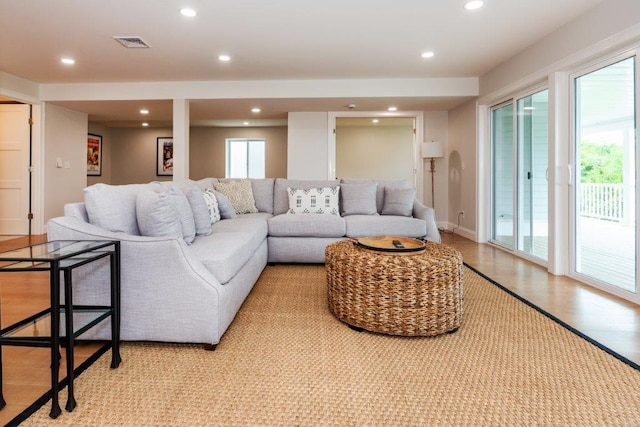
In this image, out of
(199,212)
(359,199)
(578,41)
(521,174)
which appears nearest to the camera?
(199,212)

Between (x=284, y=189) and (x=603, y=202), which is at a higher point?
(x=284, y=189)

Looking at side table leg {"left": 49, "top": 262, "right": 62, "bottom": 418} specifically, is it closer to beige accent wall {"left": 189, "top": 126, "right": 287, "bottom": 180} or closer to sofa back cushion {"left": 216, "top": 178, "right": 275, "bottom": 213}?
sofa back cushion {"left": 216, "top": 178, "right": 275, "bottom": 213}

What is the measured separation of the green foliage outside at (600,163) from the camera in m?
2.88

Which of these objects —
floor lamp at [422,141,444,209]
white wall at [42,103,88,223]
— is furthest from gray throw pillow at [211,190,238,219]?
white wall at [42,103,88,223]

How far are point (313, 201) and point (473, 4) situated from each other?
7.82 ft

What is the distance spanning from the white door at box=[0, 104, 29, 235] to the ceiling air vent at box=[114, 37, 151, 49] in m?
2.94

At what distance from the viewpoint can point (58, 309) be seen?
4.12ft

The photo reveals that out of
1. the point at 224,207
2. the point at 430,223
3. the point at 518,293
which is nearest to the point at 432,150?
the point at 430,223

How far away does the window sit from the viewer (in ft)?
30.2

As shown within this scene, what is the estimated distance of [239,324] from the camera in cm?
215

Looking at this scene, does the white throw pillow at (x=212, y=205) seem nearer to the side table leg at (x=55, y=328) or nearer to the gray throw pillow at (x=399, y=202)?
the gray throw pillow at (x=399, y=202)

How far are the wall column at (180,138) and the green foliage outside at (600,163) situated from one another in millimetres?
4996

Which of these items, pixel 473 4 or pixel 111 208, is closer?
pixel 111 208

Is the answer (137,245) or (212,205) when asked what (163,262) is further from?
(212,205)
